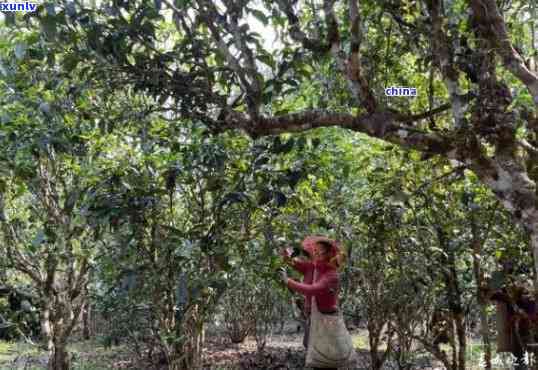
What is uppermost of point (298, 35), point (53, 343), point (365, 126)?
point (298, 35)

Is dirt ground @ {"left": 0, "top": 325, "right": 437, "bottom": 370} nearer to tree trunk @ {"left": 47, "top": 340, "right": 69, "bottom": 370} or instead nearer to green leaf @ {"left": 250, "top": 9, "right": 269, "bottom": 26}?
tree trunk @ {"left": 47, "top": 340, "right": 69, "bottom": 370}

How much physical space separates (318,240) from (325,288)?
1.23ft

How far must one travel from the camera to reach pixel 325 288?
4.52 meters

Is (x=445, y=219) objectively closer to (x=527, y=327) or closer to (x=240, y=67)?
(x=527, y=327)

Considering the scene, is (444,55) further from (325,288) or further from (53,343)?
(53,343)

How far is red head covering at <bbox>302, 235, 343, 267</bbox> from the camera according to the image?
449cm

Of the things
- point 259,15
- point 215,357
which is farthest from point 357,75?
point 215,357

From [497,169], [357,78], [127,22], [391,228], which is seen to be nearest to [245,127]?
[357,78]

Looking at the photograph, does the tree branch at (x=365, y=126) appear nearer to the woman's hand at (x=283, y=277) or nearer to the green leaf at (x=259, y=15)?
the green leaf at (x=259, y=15)

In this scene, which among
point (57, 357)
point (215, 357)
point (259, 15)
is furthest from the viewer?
point (215, 357)

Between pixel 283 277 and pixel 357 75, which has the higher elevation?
pixel 357 75

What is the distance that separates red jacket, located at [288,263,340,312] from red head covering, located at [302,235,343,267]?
0.10m

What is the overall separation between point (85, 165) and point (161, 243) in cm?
99

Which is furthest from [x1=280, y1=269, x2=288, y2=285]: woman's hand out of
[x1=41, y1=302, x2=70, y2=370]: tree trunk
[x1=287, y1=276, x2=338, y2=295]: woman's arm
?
[x1=41, y1=302, x2=70, y2=370]: tree trunk
